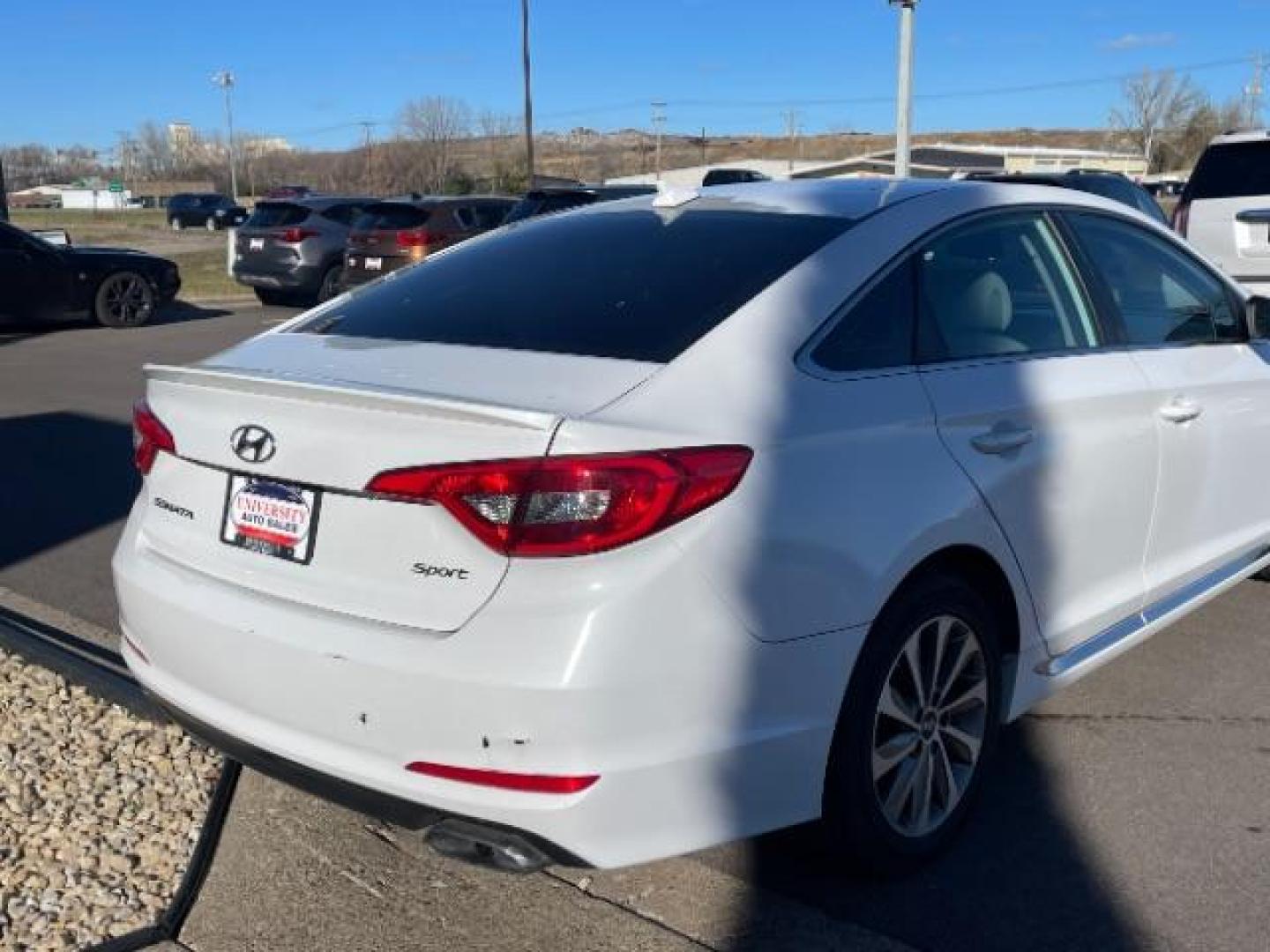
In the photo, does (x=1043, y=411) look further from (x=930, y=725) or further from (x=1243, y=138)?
(x=1243, y=138)

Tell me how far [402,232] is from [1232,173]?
10541 millimetres

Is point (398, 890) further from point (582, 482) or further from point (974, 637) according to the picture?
point (974, 637)

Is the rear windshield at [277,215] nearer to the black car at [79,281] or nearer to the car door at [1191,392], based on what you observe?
the black car at [79,281]

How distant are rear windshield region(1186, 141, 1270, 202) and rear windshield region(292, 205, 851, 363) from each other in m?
8.34

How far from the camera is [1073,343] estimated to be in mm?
3846

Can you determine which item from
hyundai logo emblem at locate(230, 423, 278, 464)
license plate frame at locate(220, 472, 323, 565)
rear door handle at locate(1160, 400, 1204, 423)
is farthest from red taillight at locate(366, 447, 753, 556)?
rear door handle at locate(1160, 400, 1204, 423)

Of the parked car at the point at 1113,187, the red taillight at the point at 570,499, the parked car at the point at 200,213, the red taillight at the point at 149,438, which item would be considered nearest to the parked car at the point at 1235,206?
the parked car at the point at 1113,187

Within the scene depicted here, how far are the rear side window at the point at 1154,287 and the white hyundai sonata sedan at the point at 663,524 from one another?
0.24 m

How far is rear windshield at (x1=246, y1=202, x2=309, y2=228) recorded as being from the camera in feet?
63.8

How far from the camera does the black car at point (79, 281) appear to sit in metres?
15.2

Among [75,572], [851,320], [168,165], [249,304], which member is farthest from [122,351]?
[168,165]

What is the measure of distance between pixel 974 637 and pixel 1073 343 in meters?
1.02

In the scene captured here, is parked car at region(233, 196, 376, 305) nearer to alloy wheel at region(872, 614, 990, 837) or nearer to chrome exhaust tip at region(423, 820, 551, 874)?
alloy wheel at region(872, 614, 990, 837)

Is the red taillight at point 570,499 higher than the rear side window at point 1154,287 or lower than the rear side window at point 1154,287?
lower
